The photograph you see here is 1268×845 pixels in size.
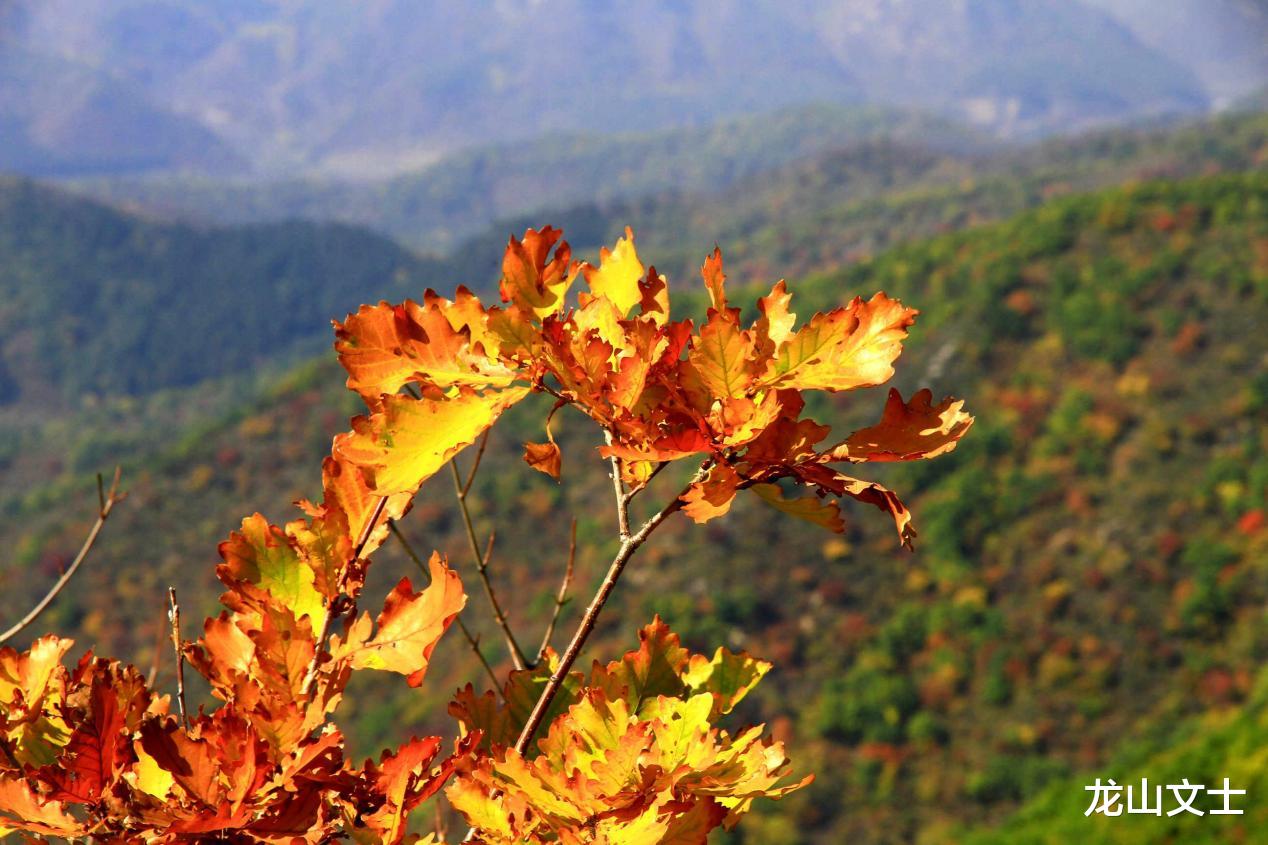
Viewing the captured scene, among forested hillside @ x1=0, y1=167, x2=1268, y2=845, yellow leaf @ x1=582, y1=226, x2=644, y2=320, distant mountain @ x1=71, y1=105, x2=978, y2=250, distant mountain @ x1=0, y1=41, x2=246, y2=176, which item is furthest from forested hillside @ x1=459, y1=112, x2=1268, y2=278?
distant mountain @ x1=0, y1=41, x2=246, y2=176

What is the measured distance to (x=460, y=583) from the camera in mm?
712

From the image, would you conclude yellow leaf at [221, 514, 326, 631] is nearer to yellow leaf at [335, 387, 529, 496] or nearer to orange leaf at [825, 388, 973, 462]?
yellow leaf at [335, 387, 529, 496]

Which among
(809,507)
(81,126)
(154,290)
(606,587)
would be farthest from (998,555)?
(81,126)

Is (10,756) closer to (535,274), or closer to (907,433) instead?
(535,274)

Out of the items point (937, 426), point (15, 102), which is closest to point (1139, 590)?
point (937, 426)

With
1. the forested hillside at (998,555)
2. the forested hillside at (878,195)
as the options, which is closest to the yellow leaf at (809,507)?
the forested hillside at (998,555)

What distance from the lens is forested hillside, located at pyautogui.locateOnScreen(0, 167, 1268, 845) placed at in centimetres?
1021

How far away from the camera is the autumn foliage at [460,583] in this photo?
0.69 metres

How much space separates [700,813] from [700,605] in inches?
487

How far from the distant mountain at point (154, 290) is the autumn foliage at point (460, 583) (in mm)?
66029

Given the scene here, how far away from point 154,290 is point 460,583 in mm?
76803

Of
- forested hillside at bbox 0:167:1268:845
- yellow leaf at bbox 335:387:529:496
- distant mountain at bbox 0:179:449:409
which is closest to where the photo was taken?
yellow leaf at bbox 335:387:529:496

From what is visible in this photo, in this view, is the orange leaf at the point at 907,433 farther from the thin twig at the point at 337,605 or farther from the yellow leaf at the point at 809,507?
the thin twig at the point at 337,605

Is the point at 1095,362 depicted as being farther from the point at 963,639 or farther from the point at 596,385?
the point at 596,385
